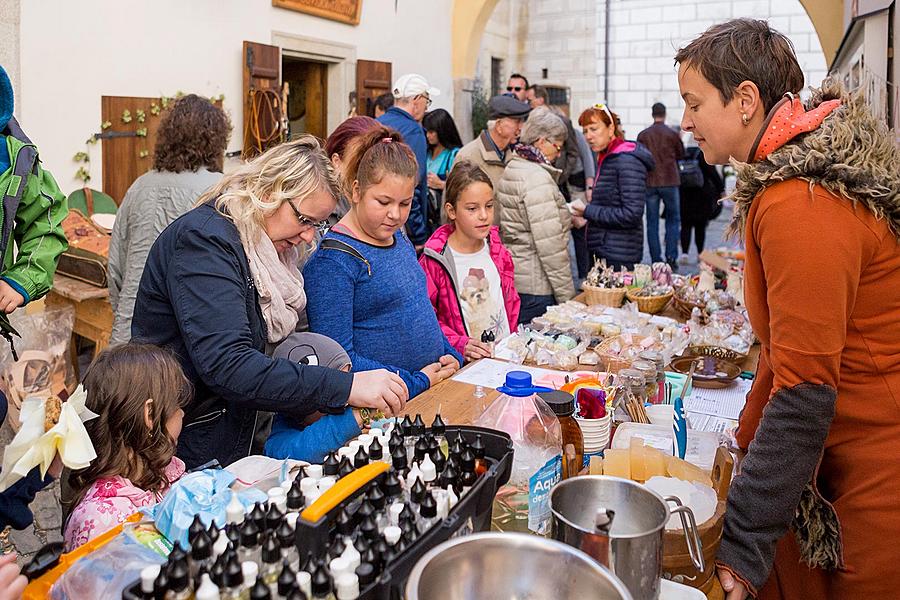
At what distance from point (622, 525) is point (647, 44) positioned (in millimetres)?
14781

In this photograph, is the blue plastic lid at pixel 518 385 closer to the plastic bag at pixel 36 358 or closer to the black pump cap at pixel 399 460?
the black pump cap at pixel 399 460

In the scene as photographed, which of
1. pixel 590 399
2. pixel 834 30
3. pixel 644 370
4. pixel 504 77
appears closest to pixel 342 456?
pixel 590 399

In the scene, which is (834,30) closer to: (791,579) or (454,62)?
(454,62)

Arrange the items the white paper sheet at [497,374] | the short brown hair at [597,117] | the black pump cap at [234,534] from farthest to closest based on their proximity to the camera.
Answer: the short brown hair at [597,117]
the white paper sheet at [497,374]
the black pump cap at [234,534]

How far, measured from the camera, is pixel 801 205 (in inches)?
54.9

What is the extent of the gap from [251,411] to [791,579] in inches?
58.6

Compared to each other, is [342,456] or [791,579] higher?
[342,456]

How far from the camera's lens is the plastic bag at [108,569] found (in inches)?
43.9

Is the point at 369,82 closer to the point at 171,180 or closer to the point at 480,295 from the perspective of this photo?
the point at 171,180

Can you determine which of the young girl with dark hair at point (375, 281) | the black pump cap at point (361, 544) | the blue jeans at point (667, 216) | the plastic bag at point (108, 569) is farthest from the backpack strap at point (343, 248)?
the blue jeans at point (667, 216)

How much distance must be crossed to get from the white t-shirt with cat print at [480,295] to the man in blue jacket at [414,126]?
4.98 feet

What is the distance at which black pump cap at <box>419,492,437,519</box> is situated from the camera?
1153 millimetres

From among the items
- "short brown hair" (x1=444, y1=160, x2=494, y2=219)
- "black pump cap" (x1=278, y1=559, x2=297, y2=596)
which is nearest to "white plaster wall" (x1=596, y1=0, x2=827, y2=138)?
"short brown hair" (x1=444, y1=160, x2=494, y2=219)

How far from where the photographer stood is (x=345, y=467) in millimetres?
1336
